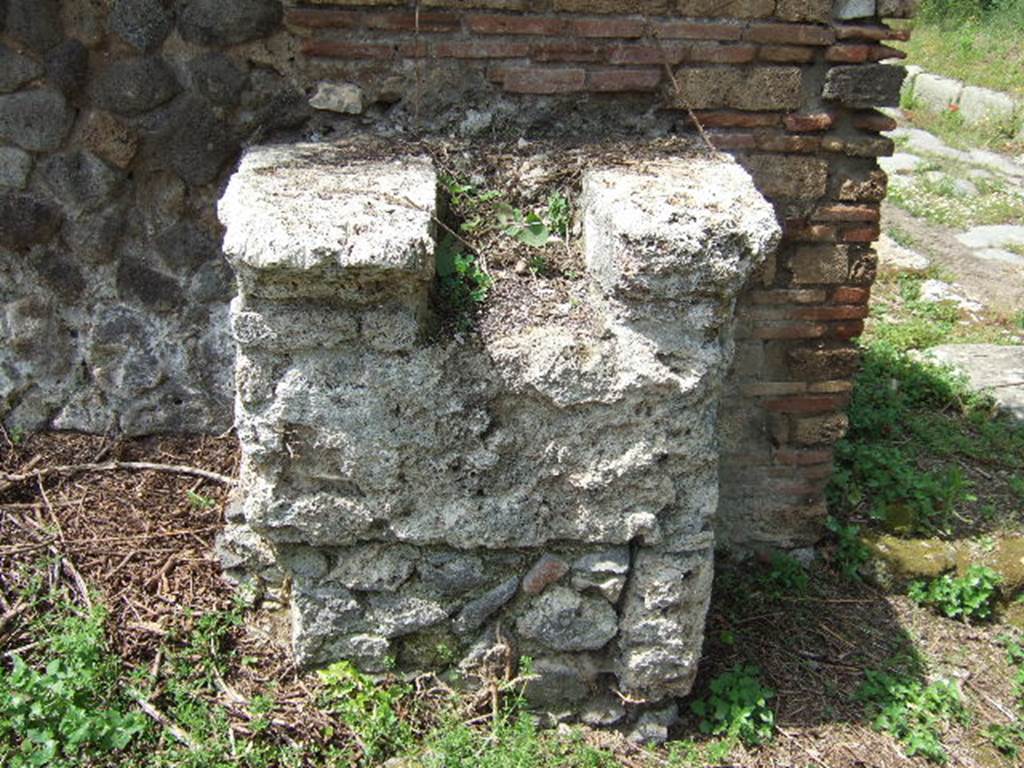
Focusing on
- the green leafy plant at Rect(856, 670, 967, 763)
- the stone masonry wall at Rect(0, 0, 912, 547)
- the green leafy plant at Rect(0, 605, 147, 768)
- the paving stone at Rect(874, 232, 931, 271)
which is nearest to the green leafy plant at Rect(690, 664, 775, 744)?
the green leafy plant at Rect(856, 670, 967, 763)

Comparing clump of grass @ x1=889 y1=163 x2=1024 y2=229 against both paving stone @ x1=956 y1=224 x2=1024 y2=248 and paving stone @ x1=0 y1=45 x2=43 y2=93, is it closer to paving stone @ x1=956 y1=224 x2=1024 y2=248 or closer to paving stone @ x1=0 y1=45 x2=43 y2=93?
paving stone @ x1=956 y1=224 x2=1024 y2=248

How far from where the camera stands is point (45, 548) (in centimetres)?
297

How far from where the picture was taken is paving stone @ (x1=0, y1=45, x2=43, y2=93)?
2986 millimetres

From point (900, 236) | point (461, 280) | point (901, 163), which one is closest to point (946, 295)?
point (900, 236)

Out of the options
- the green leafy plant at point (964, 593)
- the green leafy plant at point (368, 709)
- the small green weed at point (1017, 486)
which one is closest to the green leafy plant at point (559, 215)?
the green leafy plant at point (368, 709)

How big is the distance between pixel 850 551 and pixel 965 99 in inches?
288

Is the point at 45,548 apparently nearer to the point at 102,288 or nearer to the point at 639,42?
the point at 102,288

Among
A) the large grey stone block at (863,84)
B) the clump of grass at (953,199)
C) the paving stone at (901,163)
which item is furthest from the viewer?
the paving stone at (901,163)

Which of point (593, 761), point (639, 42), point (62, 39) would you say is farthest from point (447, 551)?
point (62, 39)

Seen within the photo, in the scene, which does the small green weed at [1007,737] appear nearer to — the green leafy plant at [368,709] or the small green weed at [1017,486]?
the small green weed at [1017,486]

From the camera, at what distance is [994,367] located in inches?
195

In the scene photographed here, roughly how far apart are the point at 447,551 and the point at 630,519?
462 mm

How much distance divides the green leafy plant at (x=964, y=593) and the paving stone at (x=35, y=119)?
3098 mm

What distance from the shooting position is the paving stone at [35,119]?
9.91ft
